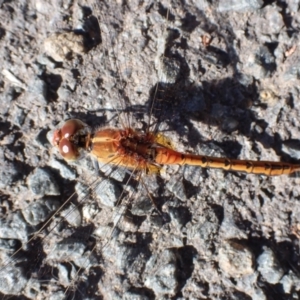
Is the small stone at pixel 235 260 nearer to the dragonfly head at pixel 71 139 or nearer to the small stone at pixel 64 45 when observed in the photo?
the dragonfly head at pixel 71 139

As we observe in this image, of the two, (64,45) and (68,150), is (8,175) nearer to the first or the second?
(68,150)

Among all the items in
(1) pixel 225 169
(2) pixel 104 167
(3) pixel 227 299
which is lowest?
(3) pixel 227 299

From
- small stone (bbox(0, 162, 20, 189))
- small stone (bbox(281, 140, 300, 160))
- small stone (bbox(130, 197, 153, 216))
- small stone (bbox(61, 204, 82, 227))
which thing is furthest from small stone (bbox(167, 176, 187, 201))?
small stone (bbox(0, 162, 20, 189))

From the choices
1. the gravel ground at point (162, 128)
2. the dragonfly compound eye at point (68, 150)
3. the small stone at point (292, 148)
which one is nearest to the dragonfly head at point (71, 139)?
the dragonfly compound eye at point (68, 150)

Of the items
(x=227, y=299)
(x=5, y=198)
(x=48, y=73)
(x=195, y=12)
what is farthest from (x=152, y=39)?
(x=227, y=299)

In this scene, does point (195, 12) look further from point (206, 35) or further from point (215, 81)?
point (215, 81)

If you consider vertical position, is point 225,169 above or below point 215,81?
below
